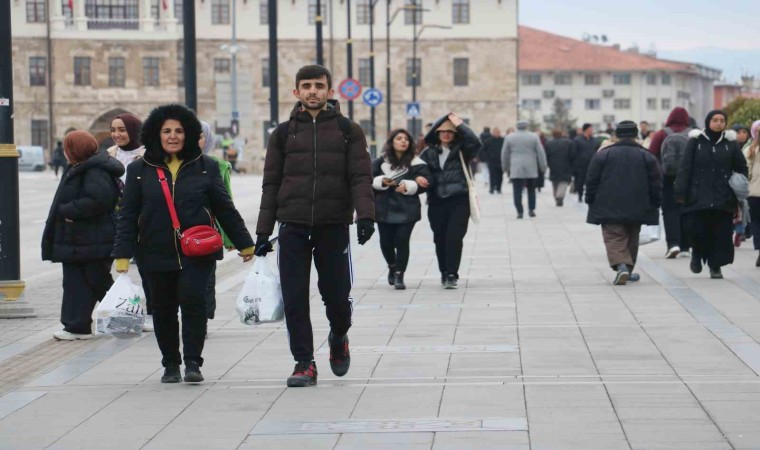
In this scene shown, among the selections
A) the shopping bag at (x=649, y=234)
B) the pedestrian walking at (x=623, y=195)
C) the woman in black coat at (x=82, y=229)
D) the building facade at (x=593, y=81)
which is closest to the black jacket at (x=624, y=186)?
the pedestrian walking at (x=623, y=195)

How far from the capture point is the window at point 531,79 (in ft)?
452

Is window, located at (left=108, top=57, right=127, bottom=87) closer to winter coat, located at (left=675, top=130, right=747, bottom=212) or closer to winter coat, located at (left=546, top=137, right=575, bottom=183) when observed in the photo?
winter coat, located at (left=546, top=137, right=575, bottom=183)

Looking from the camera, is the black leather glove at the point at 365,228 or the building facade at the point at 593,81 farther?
the building facade at the point at 593,81

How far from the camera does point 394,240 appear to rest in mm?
15195

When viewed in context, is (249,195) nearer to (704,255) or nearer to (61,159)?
(61,159)

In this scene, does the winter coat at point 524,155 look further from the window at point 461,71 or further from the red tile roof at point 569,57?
the red tile roof at point 569,57

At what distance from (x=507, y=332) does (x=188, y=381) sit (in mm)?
3033

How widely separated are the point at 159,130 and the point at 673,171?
10.5 metres

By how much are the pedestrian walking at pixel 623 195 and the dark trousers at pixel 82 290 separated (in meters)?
5.60

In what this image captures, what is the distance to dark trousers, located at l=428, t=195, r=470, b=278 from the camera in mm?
14891

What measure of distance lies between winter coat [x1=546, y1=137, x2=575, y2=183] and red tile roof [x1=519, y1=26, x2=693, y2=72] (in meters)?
100

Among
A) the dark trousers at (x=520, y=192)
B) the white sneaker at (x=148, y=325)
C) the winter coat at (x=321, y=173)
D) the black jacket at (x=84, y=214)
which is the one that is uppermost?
the winter coat at (x=321, y=173)

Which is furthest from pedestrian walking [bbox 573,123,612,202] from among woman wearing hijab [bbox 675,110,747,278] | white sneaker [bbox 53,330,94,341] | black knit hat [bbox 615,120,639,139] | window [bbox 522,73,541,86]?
window [bbox 522,73,541,86]

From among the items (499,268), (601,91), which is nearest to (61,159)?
(499,268)
